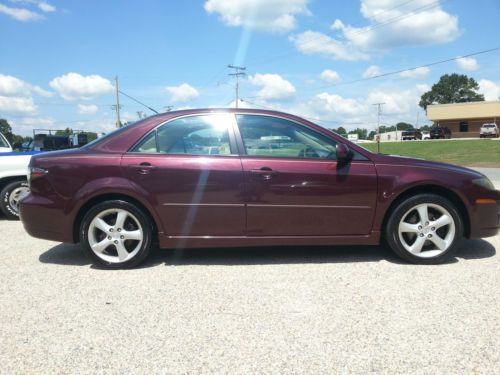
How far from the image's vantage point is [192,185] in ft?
13.4

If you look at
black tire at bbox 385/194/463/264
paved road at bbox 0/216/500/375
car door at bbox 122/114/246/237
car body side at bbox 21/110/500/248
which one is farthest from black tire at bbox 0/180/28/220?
black tire at bbox 385/194/463/264

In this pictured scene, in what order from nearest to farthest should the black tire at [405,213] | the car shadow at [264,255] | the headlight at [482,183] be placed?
the black tire at [405,213]
the headlight at [482,183]
the car shadow at [264,255]

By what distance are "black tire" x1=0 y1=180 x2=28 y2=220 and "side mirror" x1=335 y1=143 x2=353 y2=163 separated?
17.5ft

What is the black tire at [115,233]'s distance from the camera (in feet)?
13.5

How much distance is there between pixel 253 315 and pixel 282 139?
1.87 meters

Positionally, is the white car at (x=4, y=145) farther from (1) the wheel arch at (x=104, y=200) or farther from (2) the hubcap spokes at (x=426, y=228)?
(2) the hubcap spokes at (x=426, y=228)

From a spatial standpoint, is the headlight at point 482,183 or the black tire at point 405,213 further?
the headlight at point 482,183

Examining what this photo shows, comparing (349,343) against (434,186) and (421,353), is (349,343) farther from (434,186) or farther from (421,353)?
(434,186)

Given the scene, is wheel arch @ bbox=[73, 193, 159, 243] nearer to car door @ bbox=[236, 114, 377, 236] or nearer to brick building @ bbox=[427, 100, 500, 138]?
car door @ bbox=[236, 114, 377, 236]

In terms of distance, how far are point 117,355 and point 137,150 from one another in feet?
7.09

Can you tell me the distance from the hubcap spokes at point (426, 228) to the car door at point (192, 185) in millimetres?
1656

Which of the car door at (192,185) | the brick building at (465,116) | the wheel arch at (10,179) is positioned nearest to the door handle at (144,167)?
the car door at (192,185)

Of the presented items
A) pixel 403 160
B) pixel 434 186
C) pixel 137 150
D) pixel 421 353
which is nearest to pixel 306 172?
pixel 403 160

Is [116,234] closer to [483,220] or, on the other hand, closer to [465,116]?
[483,220]
